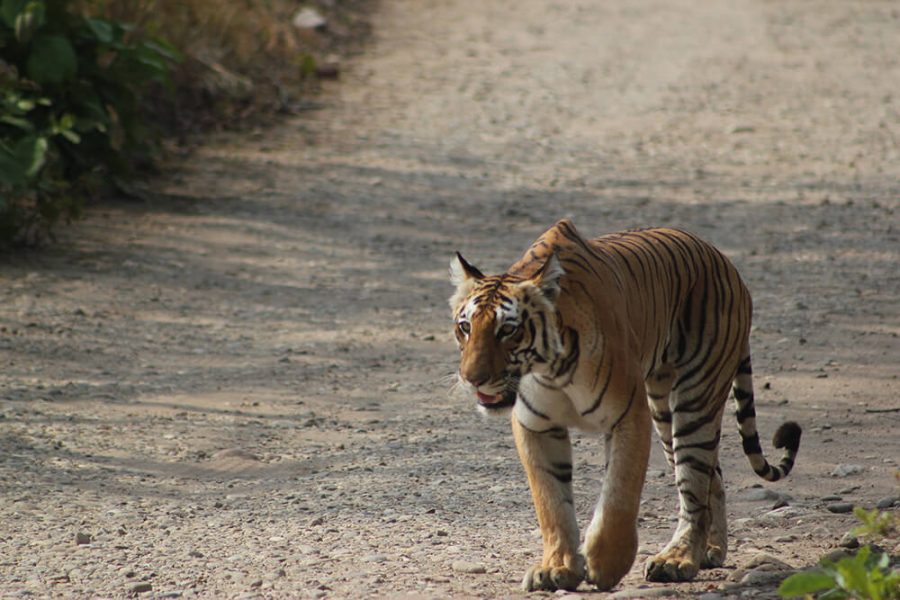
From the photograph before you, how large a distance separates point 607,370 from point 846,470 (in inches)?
77.8

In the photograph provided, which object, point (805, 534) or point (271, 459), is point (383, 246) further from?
point (805, 534)

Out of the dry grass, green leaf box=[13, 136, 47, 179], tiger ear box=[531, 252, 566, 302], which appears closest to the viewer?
tiger ear box=[531, 252, 566, 302]

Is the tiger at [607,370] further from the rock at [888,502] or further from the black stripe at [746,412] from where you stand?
the rock at [888,502]

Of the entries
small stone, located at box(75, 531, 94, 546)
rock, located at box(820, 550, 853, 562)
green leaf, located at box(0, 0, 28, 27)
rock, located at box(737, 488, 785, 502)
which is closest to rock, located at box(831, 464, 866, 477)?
rock, located at box(737, 488, 785, 502)

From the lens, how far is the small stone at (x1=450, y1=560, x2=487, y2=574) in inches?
189

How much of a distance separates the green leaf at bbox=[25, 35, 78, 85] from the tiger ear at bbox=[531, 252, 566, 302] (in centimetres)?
595

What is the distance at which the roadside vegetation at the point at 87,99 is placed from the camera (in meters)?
9.35

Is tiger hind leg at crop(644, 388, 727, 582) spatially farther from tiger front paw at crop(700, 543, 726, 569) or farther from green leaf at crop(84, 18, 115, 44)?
green leaf at crop(84, 18, 115, 44)

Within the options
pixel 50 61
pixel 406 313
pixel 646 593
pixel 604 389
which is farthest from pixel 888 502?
pixel 50 61

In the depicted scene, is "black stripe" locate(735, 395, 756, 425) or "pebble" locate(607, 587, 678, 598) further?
"black stripe" locate(735, 395, 756, 425)

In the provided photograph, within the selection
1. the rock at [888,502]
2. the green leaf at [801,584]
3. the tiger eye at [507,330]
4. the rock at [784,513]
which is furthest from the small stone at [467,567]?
the rock at [888,502]

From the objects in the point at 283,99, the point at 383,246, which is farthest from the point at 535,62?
the point at 383,246

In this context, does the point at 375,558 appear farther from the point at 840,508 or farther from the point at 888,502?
the point at 888,502

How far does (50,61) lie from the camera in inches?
370
